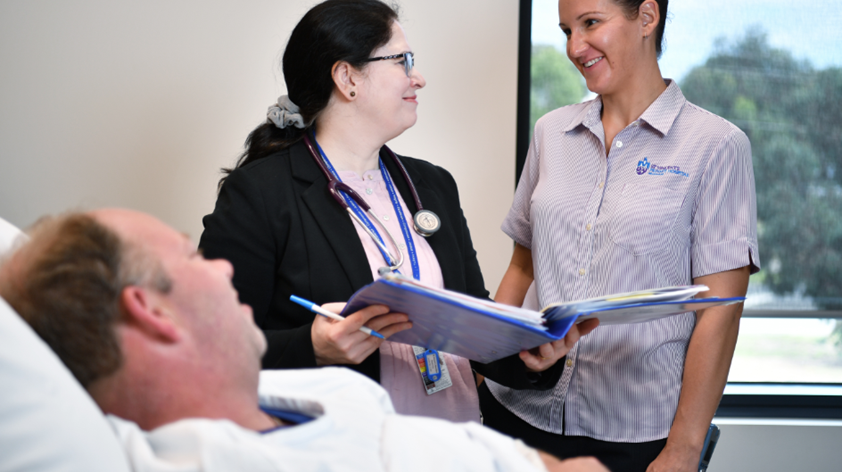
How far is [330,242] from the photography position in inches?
58.1

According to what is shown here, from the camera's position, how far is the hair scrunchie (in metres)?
1.62

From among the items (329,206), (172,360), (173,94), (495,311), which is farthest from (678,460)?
(173,94)

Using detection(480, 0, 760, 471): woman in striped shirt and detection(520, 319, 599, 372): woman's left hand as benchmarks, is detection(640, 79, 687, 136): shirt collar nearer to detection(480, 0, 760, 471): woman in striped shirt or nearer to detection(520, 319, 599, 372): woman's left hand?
detection(480, 0, 760, 471): woman in striped shirt

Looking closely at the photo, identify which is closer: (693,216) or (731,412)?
(693,216)

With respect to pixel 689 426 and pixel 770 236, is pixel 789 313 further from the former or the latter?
pixel 689 426

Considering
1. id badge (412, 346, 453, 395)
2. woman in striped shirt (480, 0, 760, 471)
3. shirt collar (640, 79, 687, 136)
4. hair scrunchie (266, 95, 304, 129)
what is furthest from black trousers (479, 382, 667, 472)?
hair scrunchie (266, 95, 304, 129)

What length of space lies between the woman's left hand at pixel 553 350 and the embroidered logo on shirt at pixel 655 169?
452 mm

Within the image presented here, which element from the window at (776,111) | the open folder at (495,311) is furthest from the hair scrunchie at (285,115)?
the window at (776,111)

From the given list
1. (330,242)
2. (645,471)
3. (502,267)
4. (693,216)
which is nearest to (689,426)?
(645,471)

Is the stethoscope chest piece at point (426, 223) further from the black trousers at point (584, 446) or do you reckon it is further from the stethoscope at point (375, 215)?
the black trousers at point (584, 446)

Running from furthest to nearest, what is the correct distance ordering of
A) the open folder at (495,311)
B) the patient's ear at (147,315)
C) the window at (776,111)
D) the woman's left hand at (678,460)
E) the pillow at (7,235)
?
the window at (776,111), the woman's left hand at (678,460), the pillow at (7,235), the open folder at (495,311), the patient's ear at (147,315)

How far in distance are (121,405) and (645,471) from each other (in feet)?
3.85

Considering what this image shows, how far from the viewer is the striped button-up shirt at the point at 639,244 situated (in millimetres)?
1499

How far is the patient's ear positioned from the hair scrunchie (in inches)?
32.4
